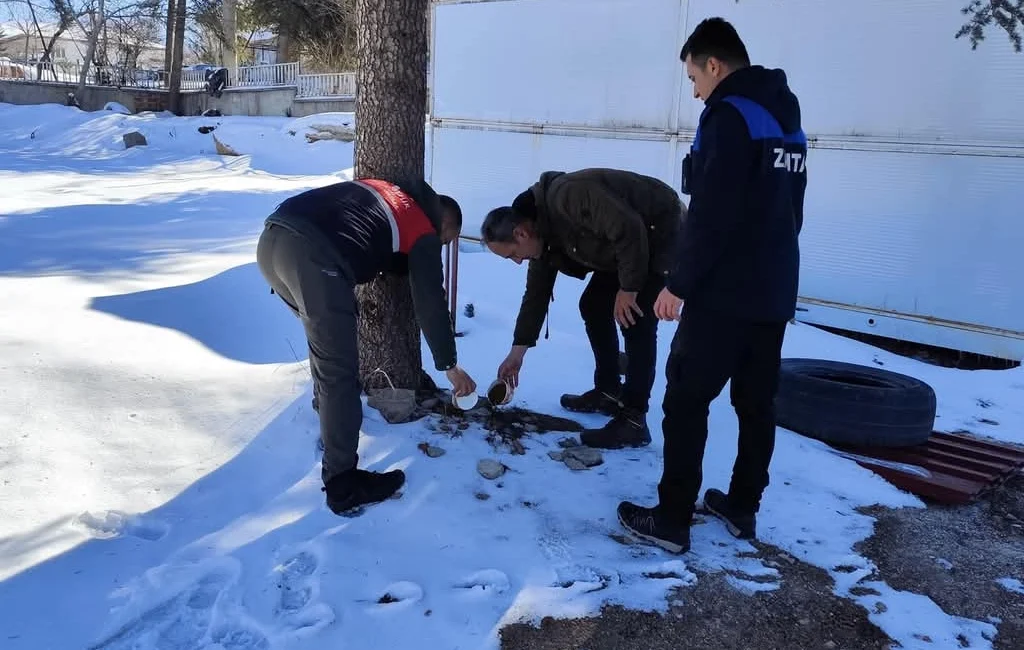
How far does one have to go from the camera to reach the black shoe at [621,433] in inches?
150

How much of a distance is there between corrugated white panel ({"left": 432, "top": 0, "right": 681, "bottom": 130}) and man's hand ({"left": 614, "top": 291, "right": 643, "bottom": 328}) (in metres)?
3.97

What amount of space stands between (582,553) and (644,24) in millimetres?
5714

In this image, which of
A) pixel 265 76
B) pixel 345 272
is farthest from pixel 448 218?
pixel 265 76

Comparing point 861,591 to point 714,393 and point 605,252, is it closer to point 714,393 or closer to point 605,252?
point 714,393

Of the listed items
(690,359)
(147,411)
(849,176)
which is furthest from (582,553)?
(849,176)

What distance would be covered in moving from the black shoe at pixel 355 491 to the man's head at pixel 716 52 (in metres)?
1.93

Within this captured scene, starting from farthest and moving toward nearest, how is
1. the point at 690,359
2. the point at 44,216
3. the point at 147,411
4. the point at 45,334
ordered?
the point at 44,216
the point at 45,334
the point at 147,411
the point at 690,359

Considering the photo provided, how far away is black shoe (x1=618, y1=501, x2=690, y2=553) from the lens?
291 cm

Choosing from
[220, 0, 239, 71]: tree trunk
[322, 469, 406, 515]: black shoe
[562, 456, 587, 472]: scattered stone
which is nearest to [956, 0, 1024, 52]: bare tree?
[562, 456, 587, 472]: scattered stone

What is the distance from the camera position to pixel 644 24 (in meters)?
7.20

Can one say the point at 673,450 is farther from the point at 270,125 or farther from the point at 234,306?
the point at 270,125

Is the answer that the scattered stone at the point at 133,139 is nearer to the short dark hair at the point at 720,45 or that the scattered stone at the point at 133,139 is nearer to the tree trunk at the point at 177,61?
the tree trunk at the point at 177,61

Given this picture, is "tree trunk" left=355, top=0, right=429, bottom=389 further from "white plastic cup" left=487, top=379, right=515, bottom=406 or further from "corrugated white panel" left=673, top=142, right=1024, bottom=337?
"corrugated white panel" left=673, top=142, right=1024, bottom=337

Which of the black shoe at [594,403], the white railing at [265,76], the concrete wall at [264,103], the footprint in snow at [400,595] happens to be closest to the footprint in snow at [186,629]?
the footprint in snow at [400,595]
